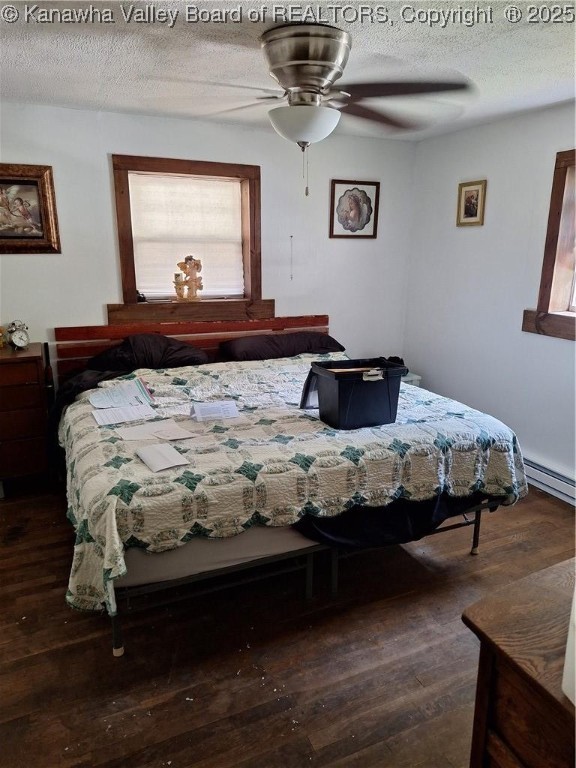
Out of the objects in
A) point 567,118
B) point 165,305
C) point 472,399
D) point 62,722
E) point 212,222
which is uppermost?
point 567,118

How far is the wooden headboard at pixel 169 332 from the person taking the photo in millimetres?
3562

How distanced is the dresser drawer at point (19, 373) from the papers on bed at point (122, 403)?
1.38 feet

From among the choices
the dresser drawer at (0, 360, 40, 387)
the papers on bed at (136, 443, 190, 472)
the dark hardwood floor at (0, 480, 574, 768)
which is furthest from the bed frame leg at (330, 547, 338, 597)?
the dresser drawer at (0, 360, 40, 387)

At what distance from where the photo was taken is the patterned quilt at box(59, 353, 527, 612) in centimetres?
182

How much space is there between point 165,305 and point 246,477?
86.5 inches

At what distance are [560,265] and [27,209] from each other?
3485 mm

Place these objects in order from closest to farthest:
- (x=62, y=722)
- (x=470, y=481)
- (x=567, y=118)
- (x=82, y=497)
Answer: (x=62, y=722) → (x=82, y=497) → (x=470, y=481) → (x=567, y=118)

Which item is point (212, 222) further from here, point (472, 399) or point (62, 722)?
point (62, 722)

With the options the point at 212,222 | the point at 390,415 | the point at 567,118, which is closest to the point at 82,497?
the point at 390,415

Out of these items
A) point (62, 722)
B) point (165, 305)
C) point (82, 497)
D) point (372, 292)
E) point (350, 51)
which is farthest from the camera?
point (372, 292)

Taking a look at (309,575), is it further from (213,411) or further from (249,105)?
(249,105)

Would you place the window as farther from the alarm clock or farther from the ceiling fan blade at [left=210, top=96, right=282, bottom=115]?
the alarm clock

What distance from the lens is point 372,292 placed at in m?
4.51

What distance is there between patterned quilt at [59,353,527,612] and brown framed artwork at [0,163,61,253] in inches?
48.3
